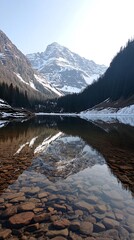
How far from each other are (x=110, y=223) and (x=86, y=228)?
101 centimetres

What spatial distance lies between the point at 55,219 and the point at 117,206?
9.70 feet

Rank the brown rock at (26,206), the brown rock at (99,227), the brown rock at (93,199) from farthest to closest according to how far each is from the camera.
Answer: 1. the brown rock at (93,199)
2. the brown rock at (26,206)
3. the brown rock at (99,227)

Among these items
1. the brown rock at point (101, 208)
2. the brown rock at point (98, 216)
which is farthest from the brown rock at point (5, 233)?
the brown rock at point (101, 208)

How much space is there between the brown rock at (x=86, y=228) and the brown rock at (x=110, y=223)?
574 millimetres

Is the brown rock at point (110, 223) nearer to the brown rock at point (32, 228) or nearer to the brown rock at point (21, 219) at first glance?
the brown rock at point (32, 228)

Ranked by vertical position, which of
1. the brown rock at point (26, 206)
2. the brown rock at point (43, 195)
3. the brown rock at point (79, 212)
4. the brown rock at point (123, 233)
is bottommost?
the brown rock at point (123, 233)

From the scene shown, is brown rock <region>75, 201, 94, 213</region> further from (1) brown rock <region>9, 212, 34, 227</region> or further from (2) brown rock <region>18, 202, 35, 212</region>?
(1) brown rock <region>9, 212, 34, 227</region>

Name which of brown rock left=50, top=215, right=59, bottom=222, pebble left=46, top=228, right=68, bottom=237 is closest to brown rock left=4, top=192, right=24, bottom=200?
brown rock left=50, top=215, right=59, bottom=222

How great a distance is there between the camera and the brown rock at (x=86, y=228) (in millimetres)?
7996

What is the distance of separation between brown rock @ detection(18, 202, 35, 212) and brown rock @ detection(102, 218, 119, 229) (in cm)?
304

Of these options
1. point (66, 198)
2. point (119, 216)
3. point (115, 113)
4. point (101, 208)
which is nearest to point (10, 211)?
point (66, 198)

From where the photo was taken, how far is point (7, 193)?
11203 millimetres

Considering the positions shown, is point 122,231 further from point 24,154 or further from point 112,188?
point 24,154

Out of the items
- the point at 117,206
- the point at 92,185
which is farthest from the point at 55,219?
the point at 92,185
